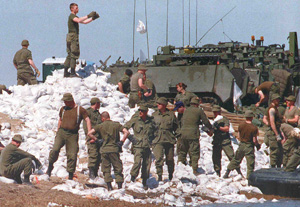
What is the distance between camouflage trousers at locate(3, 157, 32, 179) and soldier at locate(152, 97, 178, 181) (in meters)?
2.80

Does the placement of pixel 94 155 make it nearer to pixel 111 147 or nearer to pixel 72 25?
pixel 111 147

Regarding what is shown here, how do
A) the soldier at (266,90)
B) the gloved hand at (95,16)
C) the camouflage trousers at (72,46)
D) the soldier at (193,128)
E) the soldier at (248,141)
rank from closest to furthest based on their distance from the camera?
the soldier at (248,141) < the soldier at (193,128) < the gloved hand at (95,16) < the camouflage trousers at (72,46) < the soldier at (266,90)

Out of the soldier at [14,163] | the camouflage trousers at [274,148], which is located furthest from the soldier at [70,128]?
the camouflage trousers at [274,148]

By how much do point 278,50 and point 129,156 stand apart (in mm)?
15027

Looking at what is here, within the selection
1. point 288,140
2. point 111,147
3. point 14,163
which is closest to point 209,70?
point 288,140

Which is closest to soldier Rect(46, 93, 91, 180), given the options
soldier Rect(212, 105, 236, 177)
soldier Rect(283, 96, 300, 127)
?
soldier Rect(212, 105, 236, 177)

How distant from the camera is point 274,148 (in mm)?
16594

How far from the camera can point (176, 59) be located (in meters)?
25.4

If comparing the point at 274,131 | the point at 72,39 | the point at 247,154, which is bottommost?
the point at 247,154

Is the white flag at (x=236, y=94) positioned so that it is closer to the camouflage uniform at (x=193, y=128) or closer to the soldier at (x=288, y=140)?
the soldier at (x=288, y=140)

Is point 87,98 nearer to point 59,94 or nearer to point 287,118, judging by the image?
point 59,94

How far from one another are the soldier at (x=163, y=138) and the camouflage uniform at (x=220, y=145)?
5.41 ft

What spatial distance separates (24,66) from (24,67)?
42 millimetres

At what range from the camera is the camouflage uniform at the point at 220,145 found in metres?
16.0
